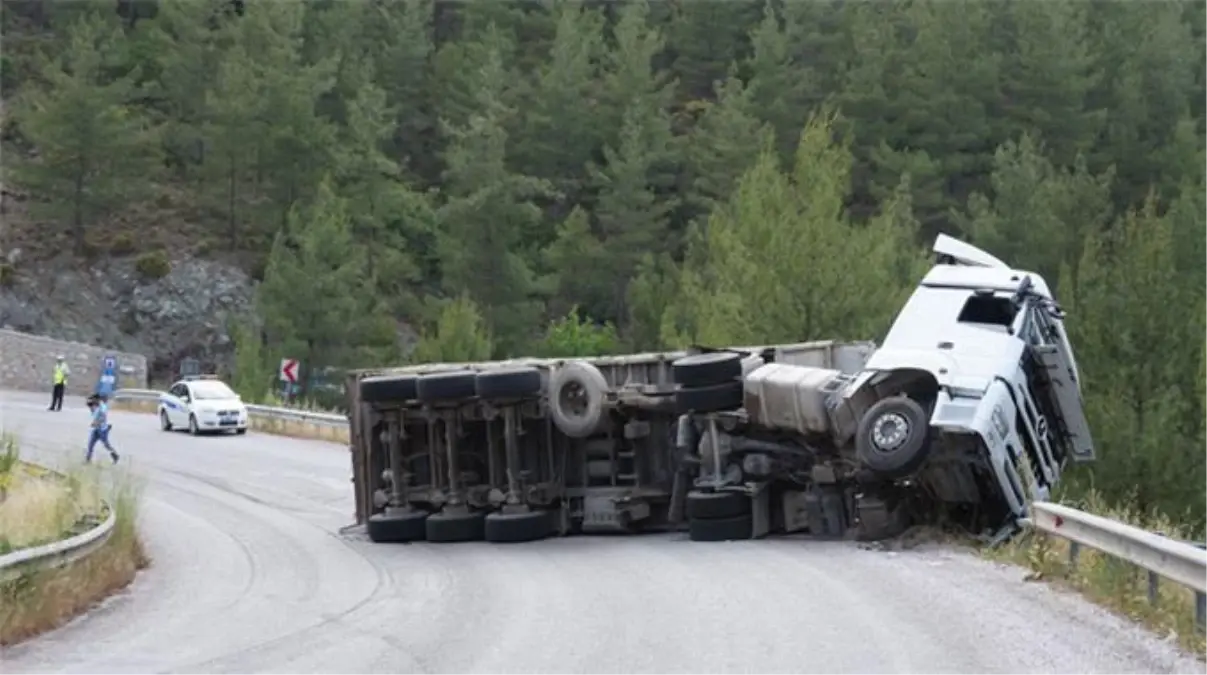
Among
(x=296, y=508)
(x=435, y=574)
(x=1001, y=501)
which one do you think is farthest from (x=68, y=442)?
(x=1001, y=501)

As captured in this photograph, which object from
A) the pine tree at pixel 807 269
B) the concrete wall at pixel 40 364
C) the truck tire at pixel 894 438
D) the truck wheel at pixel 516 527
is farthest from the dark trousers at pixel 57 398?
the truck tire at pixel 894 438

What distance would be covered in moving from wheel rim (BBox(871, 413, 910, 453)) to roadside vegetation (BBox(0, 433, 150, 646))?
756 cm

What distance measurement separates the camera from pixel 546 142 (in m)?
68.9

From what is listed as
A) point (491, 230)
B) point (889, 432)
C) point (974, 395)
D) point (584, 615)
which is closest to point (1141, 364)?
point (974, 395)

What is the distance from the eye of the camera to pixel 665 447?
17.2 m

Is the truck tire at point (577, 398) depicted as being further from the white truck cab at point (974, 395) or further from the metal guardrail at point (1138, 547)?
the metal guardrail at point (1138, 547)

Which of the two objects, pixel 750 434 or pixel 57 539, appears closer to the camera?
pixel 57 539

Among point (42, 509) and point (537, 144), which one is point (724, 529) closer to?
point (42, 509)

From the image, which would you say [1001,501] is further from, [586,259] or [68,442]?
[586,259]

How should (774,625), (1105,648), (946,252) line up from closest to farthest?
1. (1105,648)
2. (774,625)
3. (946,252)

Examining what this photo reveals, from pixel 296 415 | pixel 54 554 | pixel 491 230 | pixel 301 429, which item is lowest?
pixel 301 429

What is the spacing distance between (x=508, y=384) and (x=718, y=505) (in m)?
2.77

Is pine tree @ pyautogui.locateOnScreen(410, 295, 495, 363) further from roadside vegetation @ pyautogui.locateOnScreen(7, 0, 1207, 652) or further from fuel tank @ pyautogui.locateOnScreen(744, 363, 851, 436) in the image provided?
fuel tank @ pyautogui.locateOnScreen(744, 363, 851, 436)

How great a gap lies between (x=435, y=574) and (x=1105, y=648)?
23.1 feet
